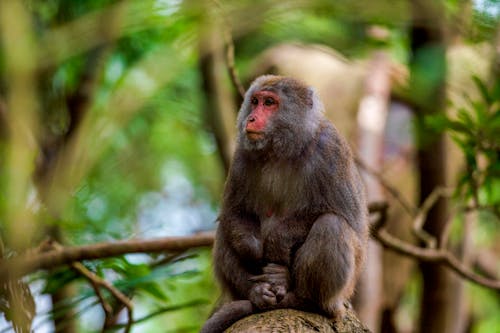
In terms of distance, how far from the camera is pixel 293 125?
5.53 m

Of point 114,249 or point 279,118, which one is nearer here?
point 279,118

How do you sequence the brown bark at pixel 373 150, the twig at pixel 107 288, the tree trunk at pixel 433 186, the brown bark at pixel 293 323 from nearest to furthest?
the brown bark at pixel 293 323 → the twig at pixel 107 288 → the tree trunk at pixel 433 186 → the brown bark at pixel 373 150

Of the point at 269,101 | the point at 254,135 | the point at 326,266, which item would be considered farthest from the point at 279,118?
the point at 326,266

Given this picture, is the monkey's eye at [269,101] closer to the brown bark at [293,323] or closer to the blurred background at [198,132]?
the blurred background at [198,132]

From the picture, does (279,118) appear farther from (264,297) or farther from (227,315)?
(227,315)

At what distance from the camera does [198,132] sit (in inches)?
527

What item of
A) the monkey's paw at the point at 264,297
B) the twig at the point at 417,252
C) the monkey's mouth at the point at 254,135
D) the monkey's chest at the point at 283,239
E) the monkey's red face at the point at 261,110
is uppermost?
the monkey's red face at the point at 261,110

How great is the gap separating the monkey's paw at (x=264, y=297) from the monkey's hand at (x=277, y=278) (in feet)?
0.10

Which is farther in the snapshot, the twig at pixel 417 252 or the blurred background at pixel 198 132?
the twig at pixel 417 252

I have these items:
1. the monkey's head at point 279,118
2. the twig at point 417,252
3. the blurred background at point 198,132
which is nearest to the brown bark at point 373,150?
the blurred background at point 198,132

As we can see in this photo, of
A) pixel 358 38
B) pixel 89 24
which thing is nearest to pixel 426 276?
pixel 358 38

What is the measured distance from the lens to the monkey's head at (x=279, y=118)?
5.48m

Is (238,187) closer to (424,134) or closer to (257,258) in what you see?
(257,258)

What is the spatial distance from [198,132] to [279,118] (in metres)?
7.90
